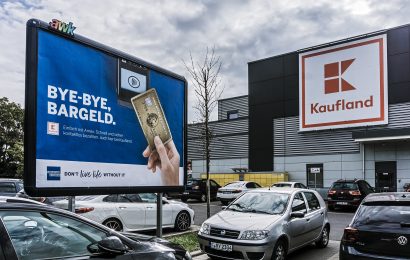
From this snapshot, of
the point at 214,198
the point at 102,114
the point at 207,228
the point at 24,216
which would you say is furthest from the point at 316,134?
the point at 24,216

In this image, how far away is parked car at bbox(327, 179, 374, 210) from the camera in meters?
19.4

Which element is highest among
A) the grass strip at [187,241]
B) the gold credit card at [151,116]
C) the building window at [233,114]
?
the building window at [233,114]

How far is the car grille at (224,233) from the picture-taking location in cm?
745

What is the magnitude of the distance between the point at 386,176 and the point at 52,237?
79.6ft

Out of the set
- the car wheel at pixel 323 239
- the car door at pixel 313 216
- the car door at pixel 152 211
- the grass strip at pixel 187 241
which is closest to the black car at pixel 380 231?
the car door at pixel 313 216

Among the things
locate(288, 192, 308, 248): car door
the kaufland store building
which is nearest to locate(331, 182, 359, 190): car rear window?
the kaufland store building

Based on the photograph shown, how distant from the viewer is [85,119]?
20.0 ft

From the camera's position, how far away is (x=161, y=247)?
441 centimetres

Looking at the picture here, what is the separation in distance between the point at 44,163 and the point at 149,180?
8.16ft

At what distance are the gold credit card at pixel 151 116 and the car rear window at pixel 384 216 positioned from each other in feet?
12.5

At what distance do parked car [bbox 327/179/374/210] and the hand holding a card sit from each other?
43.9 ft

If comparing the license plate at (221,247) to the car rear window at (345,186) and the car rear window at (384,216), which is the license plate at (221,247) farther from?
the car rear window at (345,186)

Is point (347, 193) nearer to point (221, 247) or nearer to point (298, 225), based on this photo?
point (298, 225)

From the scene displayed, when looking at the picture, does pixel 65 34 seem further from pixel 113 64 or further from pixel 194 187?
pixel 194 187
